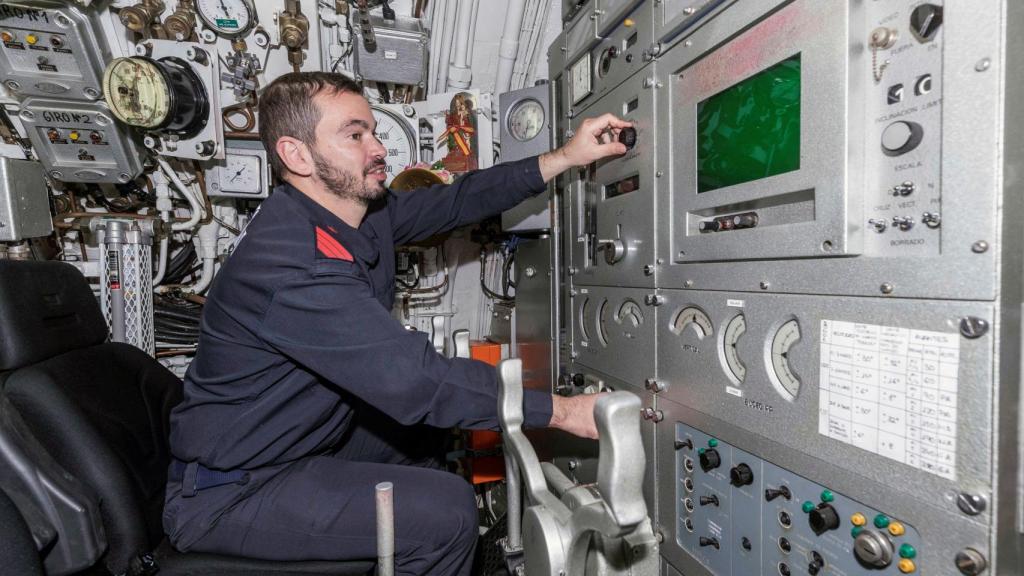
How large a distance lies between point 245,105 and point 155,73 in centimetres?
40

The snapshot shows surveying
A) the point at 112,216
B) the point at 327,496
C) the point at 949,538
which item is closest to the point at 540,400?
the point at 327,496

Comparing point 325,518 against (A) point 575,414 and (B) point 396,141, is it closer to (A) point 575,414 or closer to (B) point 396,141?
(A) point 575,414

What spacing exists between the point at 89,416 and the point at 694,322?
1553mm

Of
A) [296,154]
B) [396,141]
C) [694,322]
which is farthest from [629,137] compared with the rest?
[396,141]

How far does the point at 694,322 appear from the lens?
1160mm

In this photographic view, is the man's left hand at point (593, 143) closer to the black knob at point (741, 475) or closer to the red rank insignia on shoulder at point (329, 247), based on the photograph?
the red rank insignia on shoulder at point (329, 247)

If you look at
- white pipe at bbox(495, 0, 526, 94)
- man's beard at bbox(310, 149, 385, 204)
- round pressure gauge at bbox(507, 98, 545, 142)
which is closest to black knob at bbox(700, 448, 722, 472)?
man's beard at bbox(310, 149, 385, 204)

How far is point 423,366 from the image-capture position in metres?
1.20

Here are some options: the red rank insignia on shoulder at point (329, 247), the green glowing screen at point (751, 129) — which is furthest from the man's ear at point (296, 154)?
the green glowing screen at point (751, 129)

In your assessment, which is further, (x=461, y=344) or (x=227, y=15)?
(x=227, y=15)

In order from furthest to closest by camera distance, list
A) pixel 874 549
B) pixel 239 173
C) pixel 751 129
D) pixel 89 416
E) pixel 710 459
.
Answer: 1. pixel 239 173
2. pixel 89 416
3. pixel 710 459
4. pixel 751 129
5. pixel 874 549

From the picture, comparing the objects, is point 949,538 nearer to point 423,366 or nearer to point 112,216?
point 423,366

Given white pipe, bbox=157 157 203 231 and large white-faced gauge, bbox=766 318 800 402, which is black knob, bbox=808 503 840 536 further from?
white pipe, bbox=157 157 203 231

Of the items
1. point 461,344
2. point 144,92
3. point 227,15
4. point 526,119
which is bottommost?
point 461,344
